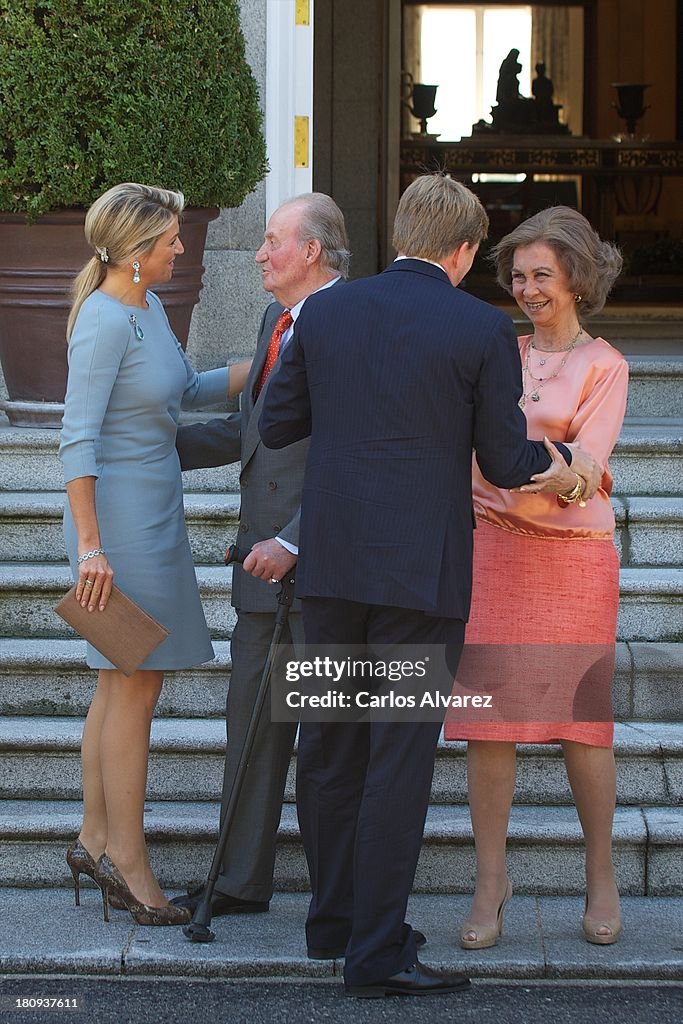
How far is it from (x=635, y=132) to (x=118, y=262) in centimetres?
809

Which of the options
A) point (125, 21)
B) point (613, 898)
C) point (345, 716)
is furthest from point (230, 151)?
point (613, 898)

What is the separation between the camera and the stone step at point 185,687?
4723mm

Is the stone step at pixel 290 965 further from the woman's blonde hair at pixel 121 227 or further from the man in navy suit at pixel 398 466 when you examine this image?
the woman's blonde hair at pixel 121 227

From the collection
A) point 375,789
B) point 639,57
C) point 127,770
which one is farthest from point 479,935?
point 639,57

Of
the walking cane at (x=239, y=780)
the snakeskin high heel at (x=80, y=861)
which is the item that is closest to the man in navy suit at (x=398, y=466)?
the walking cane at (x=239, y=780)

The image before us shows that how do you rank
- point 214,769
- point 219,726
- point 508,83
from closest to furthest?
point 214,769 < point 219,726 < point 508,83

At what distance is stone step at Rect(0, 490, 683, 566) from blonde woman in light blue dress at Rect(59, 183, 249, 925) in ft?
4.13

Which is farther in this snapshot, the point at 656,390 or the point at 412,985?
the point at 656,390

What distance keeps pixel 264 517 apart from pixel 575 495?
81 cm

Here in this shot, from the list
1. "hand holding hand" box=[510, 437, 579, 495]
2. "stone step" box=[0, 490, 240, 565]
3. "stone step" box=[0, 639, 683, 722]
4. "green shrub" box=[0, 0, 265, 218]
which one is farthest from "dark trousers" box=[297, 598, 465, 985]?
"green shrub" box=[0, 0, 265, 218]

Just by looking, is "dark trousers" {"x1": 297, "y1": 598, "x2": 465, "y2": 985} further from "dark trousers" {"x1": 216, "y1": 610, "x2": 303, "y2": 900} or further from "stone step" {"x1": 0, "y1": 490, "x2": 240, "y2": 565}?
"stone step" {"x1": 0, "y1": 490, "x2": 240, "y2": 565}

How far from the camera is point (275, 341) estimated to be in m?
3.98

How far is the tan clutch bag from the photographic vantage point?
376 centimetres

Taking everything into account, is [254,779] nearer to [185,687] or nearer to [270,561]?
[270,561]
